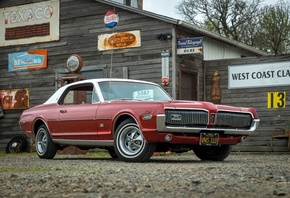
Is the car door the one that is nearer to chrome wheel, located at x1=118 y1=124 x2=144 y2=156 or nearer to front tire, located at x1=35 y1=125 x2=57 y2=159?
front tire, located at x1=35 y1=125 x2=57 y2=159

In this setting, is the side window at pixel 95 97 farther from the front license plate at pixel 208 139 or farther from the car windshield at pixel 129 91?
the front license plate at pixel 208 139

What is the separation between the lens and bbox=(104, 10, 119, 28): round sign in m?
18.1

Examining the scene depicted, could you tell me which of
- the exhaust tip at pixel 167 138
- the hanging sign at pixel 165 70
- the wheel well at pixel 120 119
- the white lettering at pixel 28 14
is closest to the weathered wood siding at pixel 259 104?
the hanging sign at pixel 165 70

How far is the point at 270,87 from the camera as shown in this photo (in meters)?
17.1

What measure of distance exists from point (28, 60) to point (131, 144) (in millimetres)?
11300

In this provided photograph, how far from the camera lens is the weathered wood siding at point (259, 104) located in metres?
16.9

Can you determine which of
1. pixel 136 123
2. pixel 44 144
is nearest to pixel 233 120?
pixel 136 123

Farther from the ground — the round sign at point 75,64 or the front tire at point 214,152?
the round sign at point 75,64

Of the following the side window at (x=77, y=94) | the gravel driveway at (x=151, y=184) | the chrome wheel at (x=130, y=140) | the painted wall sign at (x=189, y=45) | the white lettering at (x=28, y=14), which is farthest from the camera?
the white lettering at (x=28, y=14)

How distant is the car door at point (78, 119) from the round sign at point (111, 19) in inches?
259

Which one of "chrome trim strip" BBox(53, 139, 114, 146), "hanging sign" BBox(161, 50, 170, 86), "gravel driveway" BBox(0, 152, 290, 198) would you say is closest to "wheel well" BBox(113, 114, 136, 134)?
"chrome trim strip" BBox(53, 139, 114, 146)

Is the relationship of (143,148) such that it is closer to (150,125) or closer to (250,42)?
(150,125)

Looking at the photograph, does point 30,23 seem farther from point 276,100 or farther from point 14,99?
point 276,100

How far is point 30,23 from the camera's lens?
20562mm
